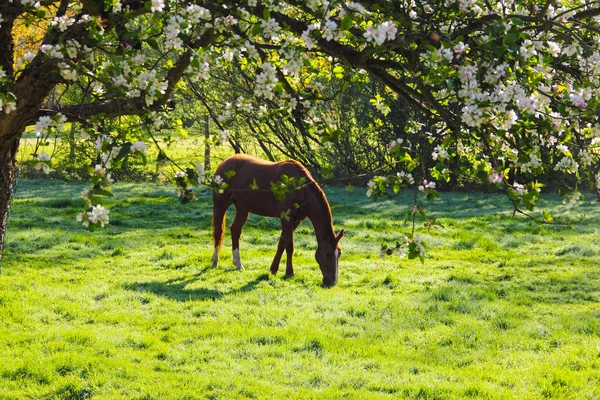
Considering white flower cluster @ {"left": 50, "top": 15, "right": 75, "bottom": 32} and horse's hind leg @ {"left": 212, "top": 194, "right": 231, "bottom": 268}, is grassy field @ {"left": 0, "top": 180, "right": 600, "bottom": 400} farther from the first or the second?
white flower cluster @ {"left": 50, "top": 15, "right": 75, "bottom": 32}

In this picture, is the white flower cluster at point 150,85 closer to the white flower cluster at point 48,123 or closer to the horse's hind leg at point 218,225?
the white flower cluster at point 48,123

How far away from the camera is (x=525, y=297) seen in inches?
516

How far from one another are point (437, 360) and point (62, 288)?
6802 mm

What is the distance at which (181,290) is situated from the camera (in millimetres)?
13031

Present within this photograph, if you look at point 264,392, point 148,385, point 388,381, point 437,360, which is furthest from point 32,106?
point 437,360

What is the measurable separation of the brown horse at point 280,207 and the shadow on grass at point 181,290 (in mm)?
1122

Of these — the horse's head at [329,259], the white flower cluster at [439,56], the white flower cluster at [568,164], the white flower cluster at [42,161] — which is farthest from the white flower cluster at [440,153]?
the horse's head at [329,259]

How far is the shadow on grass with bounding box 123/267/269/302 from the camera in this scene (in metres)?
12.5

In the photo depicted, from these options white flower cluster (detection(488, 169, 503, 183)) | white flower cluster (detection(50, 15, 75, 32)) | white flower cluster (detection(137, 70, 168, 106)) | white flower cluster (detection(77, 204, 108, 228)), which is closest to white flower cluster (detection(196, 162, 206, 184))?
white flower cluster (detection(137, 70, 168, 106))

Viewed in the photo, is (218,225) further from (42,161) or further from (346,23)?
(346,23)

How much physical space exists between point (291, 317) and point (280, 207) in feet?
11.5

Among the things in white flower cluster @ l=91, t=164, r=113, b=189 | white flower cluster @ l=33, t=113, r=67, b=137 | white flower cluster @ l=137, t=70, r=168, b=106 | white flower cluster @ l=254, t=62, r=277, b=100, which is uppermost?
white flower cluster @ l=254, t=62, r=277, b=100

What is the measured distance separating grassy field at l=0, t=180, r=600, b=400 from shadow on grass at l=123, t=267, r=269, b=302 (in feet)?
0.13

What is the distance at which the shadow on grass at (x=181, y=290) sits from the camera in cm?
1254
